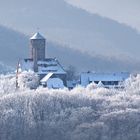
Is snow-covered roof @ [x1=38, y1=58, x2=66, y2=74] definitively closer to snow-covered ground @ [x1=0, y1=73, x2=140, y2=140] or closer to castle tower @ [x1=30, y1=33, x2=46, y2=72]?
castle tower @ [x1=30, y1=33, x2=46, y2=72]

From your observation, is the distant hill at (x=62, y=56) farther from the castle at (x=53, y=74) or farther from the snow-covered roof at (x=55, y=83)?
the snow-covered roof at (x=55, y=83)

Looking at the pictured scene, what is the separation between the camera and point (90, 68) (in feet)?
241

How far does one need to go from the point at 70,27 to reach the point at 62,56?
76.2 ft

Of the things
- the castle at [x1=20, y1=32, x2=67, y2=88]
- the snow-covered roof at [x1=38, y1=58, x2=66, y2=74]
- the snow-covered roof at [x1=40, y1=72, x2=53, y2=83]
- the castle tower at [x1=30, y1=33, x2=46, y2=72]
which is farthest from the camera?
the castle tower at [x1=30, y1=33, x2=46, y2=72]

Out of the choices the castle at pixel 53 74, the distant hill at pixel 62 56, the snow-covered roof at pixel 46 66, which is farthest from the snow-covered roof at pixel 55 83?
the distant hill at pixel 62 56

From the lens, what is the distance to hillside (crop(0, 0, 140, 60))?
83.2 m

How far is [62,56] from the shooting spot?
79.6m

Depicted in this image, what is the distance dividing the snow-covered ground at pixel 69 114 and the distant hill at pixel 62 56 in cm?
1590

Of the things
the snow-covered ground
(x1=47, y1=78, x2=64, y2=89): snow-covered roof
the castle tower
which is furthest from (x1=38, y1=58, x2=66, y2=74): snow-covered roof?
the snow-covered ground

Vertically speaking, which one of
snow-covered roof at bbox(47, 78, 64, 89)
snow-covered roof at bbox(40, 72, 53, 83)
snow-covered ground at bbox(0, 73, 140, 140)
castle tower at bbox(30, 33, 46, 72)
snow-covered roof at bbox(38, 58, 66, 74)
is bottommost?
snow-covered ground at bbox(0, 73, 140, 140)

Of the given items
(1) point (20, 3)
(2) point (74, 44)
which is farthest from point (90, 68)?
(1) point (20, 3)

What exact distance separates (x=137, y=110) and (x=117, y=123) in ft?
7.70

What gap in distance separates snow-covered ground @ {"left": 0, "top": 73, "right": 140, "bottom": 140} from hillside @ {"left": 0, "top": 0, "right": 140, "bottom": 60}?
20777 millimetres

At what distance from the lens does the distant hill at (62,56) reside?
7019 cm
